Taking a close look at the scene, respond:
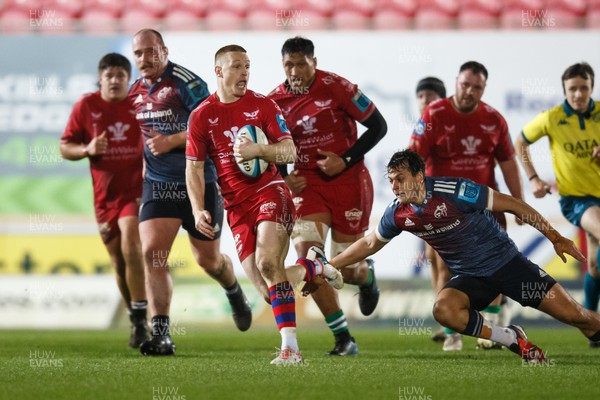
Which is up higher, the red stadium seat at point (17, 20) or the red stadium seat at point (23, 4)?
the red stadium seat at point (23, 4)

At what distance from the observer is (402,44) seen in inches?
506

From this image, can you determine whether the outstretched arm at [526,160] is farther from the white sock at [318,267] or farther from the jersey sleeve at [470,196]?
the white sock at [318,267]

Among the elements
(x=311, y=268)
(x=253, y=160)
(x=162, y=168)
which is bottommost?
(x=311, y=268)

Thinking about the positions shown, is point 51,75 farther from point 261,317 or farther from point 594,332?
point 594,332

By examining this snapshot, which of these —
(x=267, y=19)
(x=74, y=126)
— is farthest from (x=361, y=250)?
(x=267, y=19)

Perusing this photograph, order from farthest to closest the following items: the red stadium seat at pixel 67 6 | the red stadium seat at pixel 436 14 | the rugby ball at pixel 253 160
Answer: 1. the red stadium seat at pixel 67 6
2. the red stadium seat at pixel 436 14
3. the rugby ball at pixel 253 160

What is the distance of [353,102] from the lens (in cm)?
863

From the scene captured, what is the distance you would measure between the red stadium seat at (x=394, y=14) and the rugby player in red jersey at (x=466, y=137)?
15.0 ft

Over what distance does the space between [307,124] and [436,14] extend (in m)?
5.73

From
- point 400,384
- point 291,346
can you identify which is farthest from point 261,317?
point 400,384

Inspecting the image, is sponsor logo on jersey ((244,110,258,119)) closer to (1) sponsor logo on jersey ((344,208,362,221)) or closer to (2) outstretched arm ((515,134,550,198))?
(1) sponsor logo on jersey ((344,208,362,221))

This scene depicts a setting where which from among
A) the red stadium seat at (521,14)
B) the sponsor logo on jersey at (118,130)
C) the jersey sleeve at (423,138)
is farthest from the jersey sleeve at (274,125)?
the red stadium seat at (521,14)

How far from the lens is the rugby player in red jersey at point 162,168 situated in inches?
332

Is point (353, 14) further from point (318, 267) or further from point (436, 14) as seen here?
point (318, 267)
